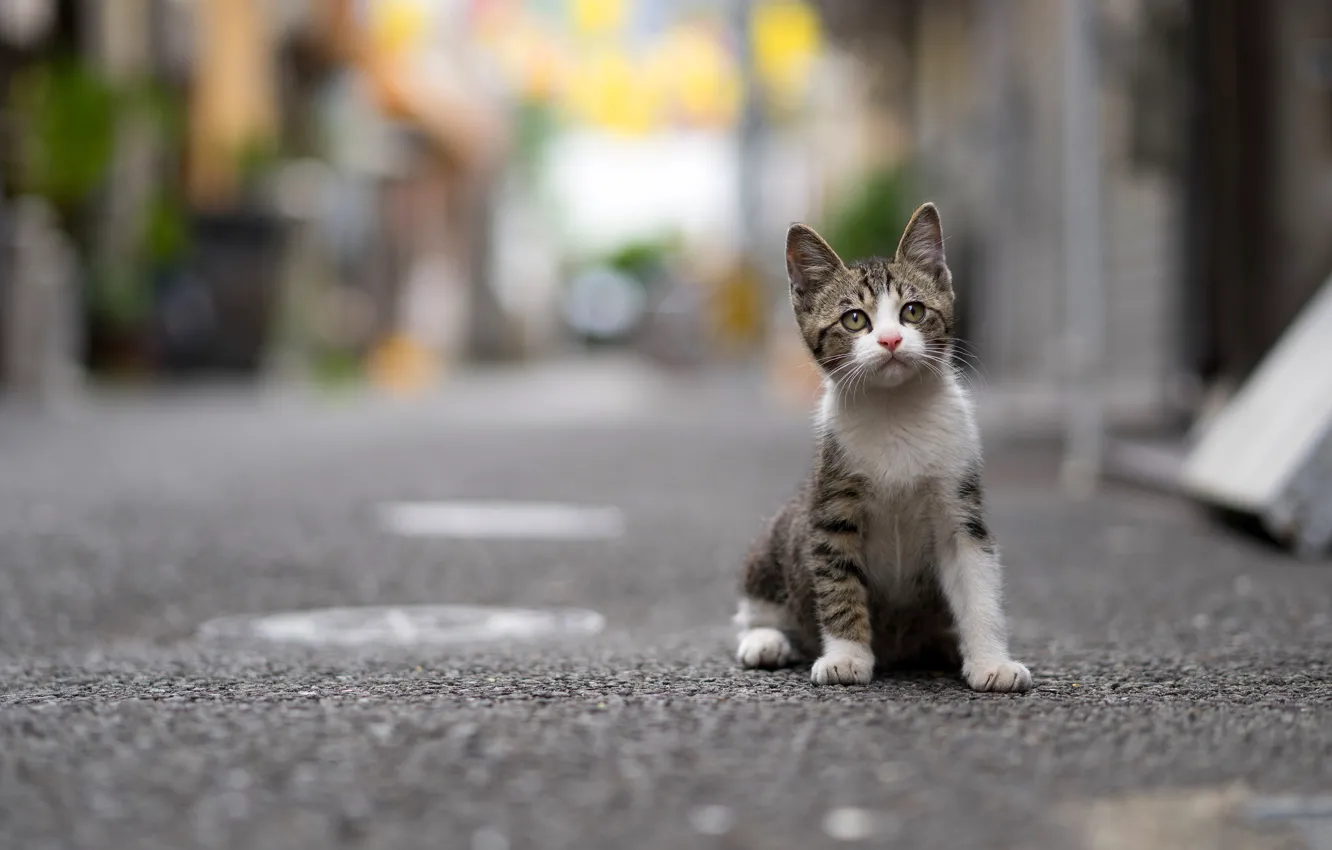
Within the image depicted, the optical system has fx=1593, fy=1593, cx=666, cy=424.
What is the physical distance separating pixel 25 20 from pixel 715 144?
945 inches

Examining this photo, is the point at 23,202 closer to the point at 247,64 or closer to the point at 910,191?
the point at 247,64

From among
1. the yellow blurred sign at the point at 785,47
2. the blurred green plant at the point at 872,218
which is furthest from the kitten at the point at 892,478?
the yellow blurred sign at the point at 785,47

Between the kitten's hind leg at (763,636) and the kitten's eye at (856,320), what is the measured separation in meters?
0.59

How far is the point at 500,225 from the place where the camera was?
42719 millimetres

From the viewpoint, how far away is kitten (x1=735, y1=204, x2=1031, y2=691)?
257cm

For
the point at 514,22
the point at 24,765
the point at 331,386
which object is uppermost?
the point at 514,22

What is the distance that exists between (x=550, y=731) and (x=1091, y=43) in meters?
5.10

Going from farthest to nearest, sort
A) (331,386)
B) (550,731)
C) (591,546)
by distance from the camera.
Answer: (331,386), (591,546), (550,731)

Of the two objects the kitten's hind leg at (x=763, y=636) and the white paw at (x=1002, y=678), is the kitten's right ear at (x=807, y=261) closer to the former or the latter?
the kitten's hind leg at (x=763, y=636)

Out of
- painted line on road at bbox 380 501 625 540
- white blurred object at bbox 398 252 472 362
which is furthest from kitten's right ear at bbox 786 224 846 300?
white blurred object at bbox 398 252 472 362

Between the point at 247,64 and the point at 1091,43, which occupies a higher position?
the point at 247,64

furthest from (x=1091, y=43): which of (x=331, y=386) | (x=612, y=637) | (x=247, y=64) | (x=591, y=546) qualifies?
(x=247, y=64)

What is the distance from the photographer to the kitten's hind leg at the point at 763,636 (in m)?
2.80

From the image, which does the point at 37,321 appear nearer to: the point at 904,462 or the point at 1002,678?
the point at 904,462
